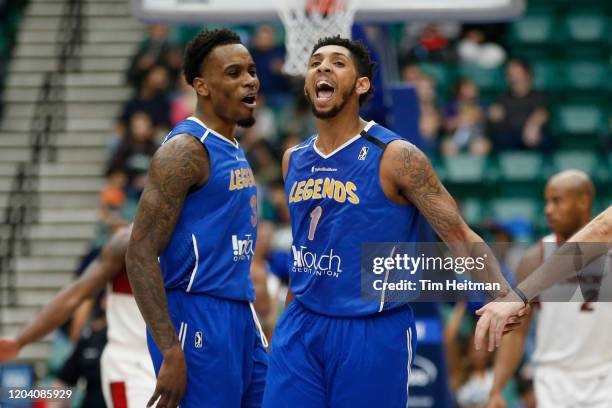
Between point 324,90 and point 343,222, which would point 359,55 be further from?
point 343,222

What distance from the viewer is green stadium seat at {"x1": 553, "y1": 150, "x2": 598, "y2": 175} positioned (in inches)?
557

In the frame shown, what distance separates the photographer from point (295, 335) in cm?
590

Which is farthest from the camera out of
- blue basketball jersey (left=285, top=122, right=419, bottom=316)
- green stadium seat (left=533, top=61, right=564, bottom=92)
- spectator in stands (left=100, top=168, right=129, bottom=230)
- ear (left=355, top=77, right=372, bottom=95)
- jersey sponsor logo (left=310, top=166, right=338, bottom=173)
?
green stadium seat (left=533, top=61, right=564, bottom=92)

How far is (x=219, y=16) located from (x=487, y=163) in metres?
5.82

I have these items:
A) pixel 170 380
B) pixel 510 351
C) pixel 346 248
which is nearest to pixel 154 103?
pixel 510 351

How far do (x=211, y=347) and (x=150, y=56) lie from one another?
978 centimetres

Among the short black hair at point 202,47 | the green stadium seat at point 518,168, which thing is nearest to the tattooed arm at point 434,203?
the short black hair at point 202,47

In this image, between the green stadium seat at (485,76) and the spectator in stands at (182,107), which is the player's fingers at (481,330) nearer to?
the spectator in stands at (182,107)

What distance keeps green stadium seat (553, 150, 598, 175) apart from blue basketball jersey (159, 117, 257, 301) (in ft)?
28.3

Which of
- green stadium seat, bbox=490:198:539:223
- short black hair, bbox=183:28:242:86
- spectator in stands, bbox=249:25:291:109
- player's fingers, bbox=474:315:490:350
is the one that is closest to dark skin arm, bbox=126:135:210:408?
short black hair, bbox=183:28:242:86

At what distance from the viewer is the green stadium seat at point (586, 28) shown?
52.5ft

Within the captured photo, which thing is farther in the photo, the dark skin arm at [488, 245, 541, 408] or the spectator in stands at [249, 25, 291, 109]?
the spectator in stands at [249, 25, 291, 109]

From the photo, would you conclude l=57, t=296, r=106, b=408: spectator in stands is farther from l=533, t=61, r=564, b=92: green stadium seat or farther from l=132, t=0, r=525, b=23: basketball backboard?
l=533, t=61, r=564, b=92: green stadium seat

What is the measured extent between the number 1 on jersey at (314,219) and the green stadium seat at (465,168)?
8.18 meters
